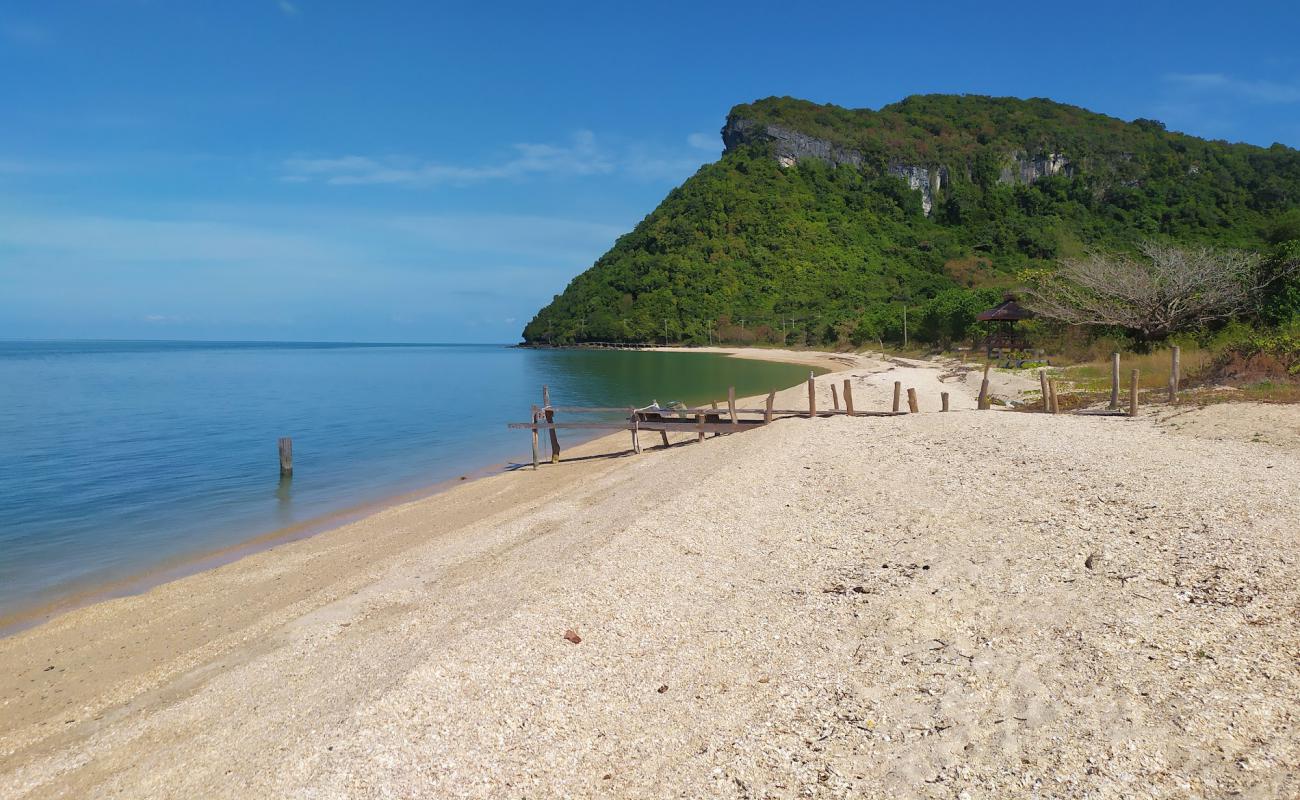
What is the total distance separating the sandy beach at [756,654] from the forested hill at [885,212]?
7887 centimetres

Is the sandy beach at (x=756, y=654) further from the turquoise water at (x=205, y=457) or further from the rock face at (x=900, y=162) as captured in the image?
the rock face at (x=900, y=162)

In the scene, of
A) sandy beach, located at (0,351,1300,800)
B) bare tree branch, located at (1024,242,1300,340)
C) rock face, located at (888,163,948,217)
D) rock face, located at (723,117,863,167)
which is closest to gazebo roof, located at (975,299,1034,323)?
bare tree branch, located at (1024,242,1300,340)

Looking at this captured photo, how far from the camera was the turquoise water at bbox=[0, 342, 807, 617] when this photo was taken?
48.0ft

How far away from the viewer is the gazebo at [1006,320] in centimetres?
3588

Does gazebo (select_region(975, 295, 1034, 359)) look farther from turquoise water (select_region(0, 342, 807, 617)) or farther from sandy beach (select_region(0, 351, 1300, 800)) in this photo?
sandy beach (select_region(0, 351, 1300, 800))

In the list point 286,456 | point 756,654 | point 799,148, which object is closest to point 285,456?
point 286,456

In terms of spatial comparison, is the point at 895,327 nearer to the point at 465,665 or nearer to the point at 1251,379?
the point at 1251,379

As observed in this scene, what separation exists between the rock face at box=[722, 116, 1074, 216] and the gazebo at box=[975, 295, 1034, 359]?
11767cm

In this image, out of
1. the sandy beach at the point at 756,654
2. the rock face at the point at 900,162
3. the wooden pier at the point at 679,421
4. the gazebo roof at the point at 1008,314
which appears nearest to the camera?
the sandy beach at the point at 756,654

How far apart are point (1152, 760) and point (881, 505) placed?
641cm

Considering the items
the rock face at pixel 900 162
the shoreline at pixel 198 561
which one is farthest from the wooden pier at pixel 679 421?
the rock face at pixel 900 162

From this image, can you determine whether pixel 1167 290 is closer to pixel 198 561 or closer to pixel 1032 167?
pixel 198 561

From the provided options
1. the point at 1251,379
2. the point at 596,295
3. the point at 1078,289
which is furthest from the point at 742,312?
the point at 1251,379

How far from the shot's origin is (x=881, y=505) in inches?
427
